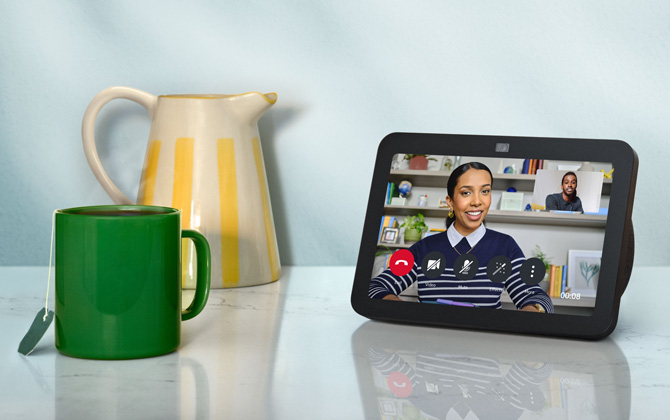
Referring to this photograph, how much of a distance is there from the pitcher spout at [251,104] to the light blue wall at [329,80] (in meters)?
0.12

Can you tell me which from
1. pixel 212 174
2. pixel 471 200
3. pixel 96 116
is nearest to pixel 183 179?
pixel 212 174

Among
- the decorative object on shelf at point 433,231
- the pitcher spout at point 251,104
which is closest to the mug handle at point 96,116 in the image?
the pitcher spout at point 251,104

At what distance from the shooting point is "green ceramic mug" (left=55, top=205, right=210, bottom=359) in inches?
24.6

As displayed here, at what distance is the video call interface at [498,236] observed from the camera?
0.73 m


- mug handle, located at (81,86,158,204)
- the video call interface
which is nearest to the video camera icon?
the video call interface

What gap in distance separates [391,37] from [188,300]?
47 centimetres

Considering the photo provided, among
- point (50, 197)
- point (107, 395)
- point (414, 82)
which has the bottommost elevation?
point (107, 395)

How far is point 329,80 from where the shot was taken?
1077 millimetres

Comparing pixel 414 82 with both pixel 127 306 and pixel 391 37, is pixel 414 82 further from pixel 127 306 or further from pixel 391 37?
pixel 127 306

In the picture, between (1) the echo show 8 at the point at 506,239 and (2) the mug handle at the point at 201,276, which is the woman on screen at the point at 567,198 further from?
(2) the mug handle at the point at 201,276

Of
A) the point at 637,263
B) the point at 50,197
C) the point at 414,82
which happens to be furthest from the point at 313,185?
the point at 637,263

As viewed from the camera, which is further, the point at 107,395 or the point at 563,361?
the point at 563,361

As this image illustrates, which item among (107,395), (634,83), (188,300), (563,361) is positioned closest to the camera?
(107,395)

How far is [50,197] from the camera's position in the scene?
1.09m
